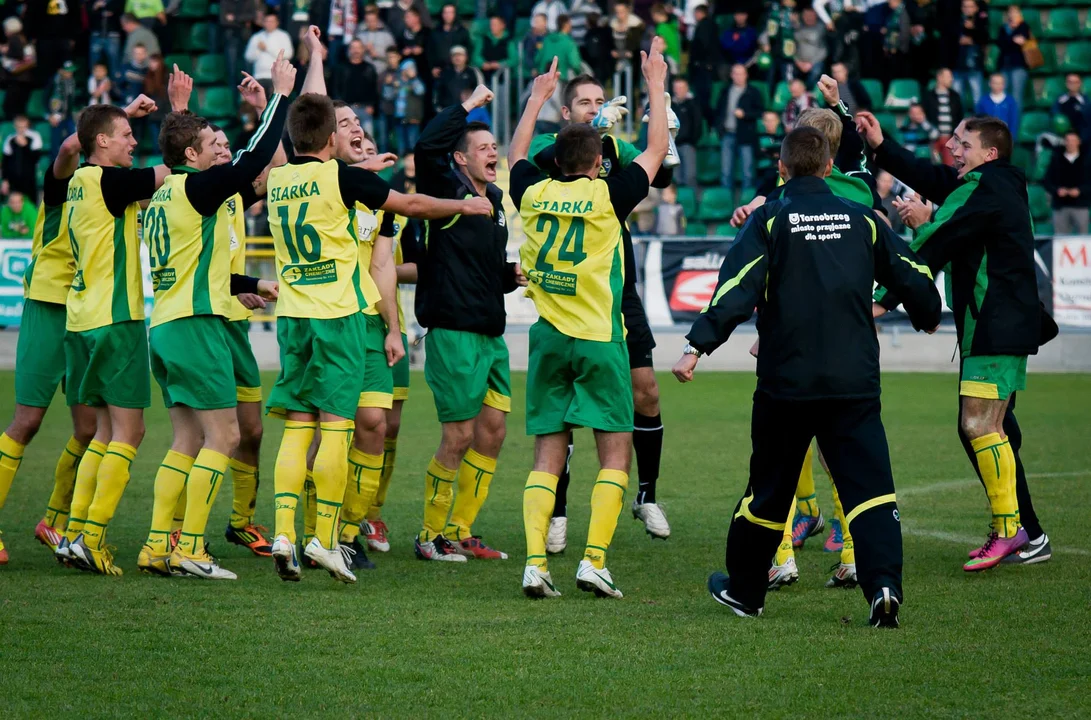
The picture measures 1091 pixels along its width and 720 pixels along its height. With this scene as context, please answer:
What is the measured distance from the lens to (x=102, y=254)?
22.2ft

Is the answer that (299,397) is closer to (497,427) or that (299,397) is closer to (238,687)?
(497,427)

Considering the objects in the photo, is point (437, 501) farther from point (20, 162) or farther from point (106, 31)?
point (106, 31)

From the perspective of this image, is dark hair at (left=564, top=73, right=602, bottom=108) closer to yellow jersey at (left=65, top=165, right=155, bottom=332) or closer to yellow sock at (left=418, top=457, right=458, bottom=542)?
yellow sock at (left=418, top=457, right=458, bottom=542)

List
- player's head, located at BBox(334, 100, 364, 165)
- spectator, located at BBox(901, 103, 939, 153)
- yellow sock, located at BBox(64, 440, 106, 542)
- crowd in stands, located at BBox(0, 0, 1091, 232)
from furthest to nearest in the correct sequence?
crowd in stands, located at BBox(0, 0, 1091, 232) → spectator, located at BBox(901, 103, 939, 153) → player's head, located at BBox(334, 100, 364, 165) → yellow sock, located at BBox(64, 440, 106, 542)

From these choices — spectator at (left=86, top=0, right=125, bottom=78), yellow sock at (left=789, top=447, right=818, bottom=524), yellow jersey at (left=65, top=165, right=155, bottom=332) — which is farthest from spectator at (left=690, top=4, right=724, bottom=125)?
yellow jersey at (left=65, top=165, right=155, bottom=332)

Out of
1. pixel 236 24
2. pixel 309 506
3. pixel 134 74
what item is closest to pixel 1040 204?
pixel 236 24

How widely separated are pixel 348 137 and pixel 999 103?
1482cm

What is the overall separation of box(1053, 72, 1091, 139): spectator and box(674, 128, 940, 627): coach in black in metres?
15.6

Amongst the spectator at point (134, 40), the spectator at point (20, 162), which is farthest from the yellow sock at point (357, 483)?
the spectator at point (134, 40)

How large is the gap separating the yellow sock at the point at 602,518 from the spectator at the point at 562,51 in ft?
47.7

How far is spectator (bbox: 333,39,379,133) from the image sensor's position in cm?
2064

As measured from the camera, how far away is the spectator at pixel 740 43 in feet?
69.5

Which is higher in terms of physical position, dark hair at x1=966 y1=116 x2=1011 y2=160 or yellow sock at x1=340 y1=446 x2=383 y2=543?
dark hair at x1=966 y1=116 x2=1011 y2=160

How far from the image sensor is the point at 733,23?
21.7m
